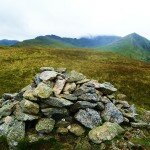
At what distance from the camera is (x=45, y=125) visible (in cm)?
1988

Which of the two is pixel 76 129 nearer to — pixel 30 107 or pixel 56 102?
pixel 56 102

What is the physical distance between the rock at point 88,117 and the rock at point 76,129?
0.38 meters

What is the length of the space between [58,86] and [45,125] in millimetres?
3565

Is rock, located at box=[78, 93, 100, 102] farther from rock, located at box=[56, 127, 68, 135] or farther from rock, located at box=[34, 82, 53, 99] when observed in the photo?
rock, located at box=[56, 127, 68, 135]

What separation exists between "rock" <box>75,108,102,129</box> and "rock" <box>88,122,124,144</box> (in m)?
0.59

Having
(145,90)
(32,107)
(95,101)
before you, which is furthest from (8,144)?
(145,90)

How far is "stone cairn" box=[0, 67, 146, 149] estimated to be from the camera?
65.2ft

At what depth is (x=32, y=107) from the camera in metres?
20.2

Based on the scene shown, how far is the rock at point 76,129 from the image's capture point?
19.9 meters

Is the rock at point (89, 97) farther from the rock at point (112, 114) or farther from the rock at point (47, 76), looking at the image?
the rock at point (47, 76)

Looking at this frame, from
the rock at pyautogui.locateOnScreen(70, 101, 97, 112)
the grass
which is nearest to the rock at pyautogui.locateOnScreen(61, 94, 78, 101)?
the rock at pyautogui.locateOnScreen(70, 101, 97, 112)

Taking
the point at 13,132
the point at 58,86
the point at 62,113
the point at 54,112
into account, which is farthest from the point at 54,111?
the point at 13,132

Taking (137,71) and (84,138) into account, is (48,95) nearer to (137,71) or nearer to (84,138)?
(84,138)

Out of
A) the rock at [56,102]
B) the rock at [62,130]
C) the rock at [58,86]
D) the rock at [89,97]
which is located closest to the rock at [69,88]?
the rock at [58,86]
